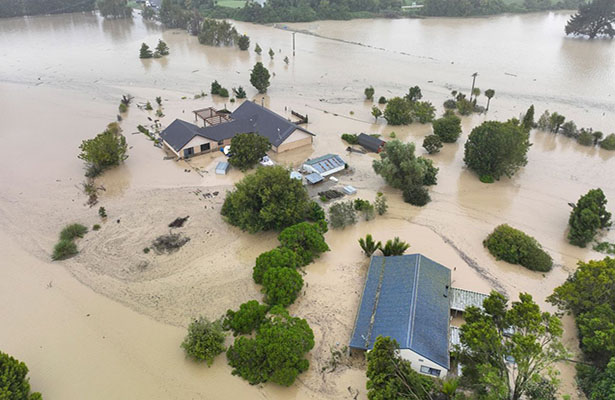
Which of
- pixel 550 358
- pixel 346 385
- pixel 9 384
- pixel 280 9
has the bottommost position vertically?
pixel 346 385

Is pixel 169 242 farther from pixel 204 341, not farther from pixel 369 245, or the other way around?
pixel 369 245

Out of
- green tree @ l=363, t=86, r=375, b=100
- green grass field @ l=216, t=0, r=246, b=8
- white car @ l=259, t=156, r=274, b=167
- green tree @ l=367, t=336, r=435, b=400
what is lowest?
green tree @ l=367, t=336, r=435, b=400

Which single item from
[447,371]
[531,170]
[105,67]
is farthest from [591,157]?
[105,67]

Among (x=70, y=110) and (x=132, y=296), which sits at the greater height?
(x=70, y=110)

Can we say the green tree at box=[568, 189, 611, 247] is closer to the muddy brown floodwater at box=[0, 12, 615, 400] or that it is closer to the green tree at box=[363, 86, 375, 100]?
the muddy brown floodwater at box=[0, 12, 615, 400]

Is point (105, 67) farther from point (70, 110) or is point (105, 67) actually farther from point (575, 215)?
point (575, 215)

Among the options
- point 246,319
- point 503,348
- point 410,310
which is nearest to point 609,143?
point 410,310

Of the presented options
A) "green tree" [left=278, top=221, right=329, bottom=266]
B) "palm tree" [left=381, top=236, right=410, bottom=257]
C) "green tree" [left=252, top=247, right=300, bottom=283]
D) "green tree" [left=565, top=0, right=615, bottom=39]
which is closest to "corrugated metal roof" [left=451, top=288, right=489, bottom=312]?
"palm tree" [left=381, top=236, right=410, bottom=257]
